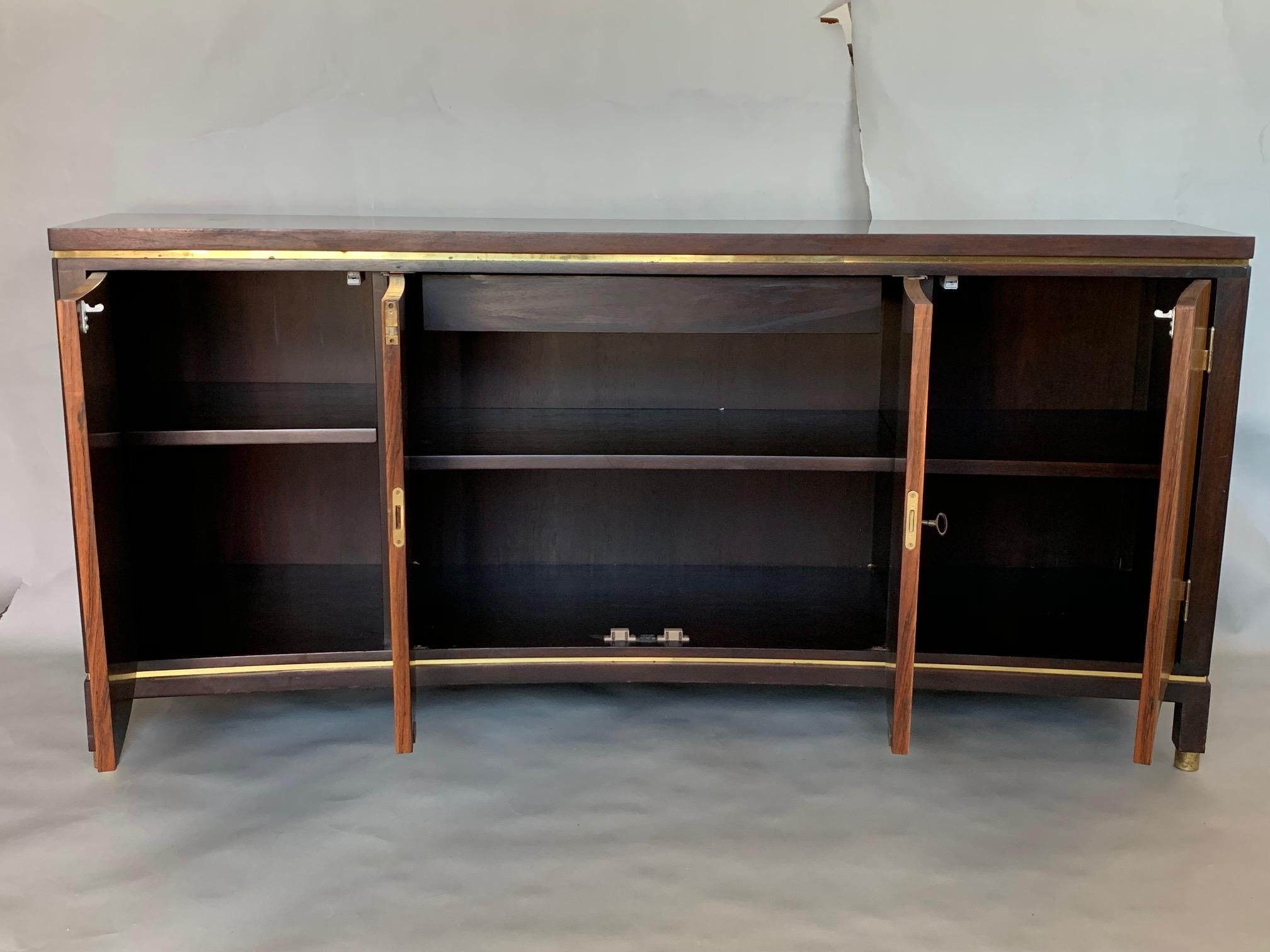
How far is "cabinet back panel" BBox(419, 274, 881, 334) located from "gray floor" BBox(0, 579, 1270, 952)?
85cm

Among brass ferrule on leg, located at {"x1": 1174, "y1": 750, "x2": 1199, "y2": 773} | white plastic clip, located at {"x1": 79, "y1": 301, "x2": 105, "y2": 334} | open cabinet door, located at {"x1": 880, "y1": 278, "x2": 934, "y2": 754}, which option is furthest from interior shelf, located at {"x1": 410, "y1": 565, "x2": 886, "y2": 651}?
white plastic clip, located at {"x1": 79, "y1": 301, "x2": 105, "y2": 334}

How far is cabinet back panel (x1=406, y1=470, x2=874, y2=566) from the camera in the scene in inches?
115

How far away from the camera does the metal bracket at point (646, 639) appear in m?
2.49

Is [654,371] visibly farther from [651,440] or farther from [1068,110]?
[1068,110]

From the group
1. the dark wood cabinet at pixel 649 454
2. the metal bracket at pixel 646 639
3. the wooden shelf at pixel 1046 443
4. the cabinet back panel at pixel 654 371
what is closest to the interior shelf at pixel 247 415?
the dark wood cabinet at pixel 649 454

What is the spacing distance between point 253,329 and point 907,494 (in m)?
1.51

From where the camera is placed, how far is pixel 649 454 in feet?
7.95

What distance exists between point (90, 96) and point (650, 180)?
1.30 meters

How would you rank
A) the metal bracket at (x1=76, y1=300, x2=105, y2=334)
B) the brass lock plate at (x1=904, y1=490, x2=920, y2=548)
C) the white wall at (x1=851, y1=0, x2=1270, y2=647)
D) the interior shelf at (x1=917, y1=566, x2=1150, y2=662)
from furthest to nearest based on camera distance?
1. the white wall at (x1=851, y1=0, x2=1270, y2=647)
2. the interior shelf at (x1=917, y1=566, x2=1150, y2=662)
3. the brass lock plate at (x1=904, y1=490, x2=920, y2=548)
4. the metal bracket at (x1=76, y1=300, x2=105, y2=334)

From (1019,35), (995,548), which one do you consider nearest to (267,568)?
(995,548)

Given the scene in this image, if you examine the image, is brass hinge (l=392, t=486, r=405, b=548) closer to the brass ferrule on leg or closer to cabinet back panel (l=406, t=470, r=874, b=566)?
cabinet back panel (l=406, t=470, r=874, b=566)

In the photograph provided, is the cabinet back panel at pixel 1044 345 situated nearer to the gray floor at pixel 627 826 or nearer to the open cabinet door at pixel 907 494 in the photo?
the open cabinet door at pixel 907 494

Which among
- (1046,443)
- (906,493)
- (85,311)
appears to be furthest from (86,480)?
(1046,443)

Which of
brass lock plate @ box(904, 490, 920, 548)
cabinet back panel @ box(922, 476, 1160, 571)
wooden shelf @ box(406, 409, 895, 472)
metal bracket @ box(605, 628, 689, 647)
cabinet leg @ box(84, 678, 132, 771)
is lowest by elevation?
cabinet leg @ box(84, 678, 132, 771)
